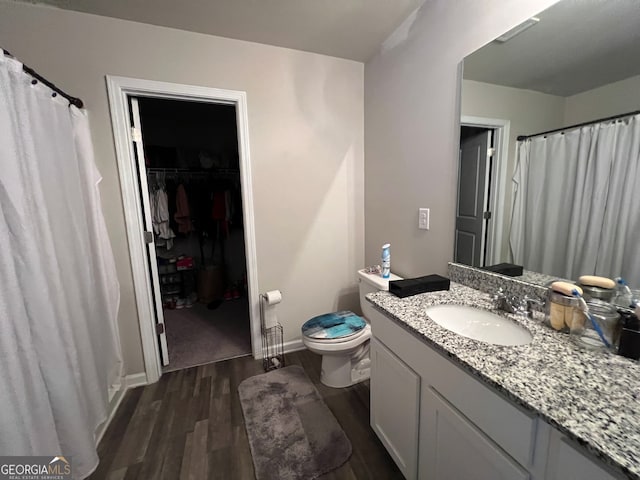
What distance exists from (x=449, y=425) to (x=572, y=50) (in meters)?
1.48

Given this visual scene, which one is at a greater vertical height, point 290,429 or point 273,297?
point 273,297

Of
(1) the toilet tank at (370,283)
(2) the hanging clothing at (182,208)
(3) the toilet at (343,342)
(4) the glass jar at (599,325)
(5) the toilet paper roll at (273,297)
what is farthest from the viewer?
(2) the hanging clothing at (182,208)

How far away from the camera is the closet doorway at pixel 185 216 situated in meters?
1.73

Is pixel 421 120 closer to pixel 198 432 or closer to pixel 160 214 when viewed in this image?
pixel 198 432

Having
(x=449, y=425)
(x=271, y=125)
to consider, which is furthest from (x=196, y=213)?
(x=449, y=425)

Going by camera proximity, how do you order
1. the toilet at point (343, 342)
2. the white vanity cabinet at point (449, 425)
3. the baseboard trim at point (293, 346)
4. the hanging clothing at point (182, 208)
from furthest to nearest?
1. the hanging clothing at point (182, 208)
2. the baseboard trim at point (293, 346)
3. the toilet at point (343, 342)
4. the white vanity cabinet at point (449, 425)

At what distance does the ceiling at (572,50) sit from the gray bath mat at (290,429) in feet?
6.35

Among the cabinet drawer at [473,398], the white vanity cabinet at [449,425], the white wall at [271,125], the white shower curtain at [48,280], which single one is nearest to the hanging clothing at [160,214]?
the white wall at [271,125]

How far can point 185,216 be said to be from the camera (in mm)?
3100

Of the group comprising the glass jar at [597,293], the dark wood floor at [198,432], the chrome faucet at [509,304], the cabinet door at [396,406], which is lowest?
the dark wood floor at [198,432]

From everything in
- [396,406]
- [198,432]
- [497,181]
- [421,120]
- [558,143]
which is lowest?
[198,432]

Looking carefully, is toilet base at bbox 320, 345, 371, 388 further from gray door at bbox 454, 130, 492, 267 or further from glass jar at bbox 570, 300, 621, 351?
glass jar at bbox 570, 300, 621, 351

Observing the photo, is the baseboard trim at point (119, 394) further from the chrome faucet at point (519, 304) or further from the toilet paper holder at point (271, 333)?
the chrome faucet at point (519, 304)

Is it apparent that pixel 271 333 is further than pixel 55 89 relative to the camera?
Yes
